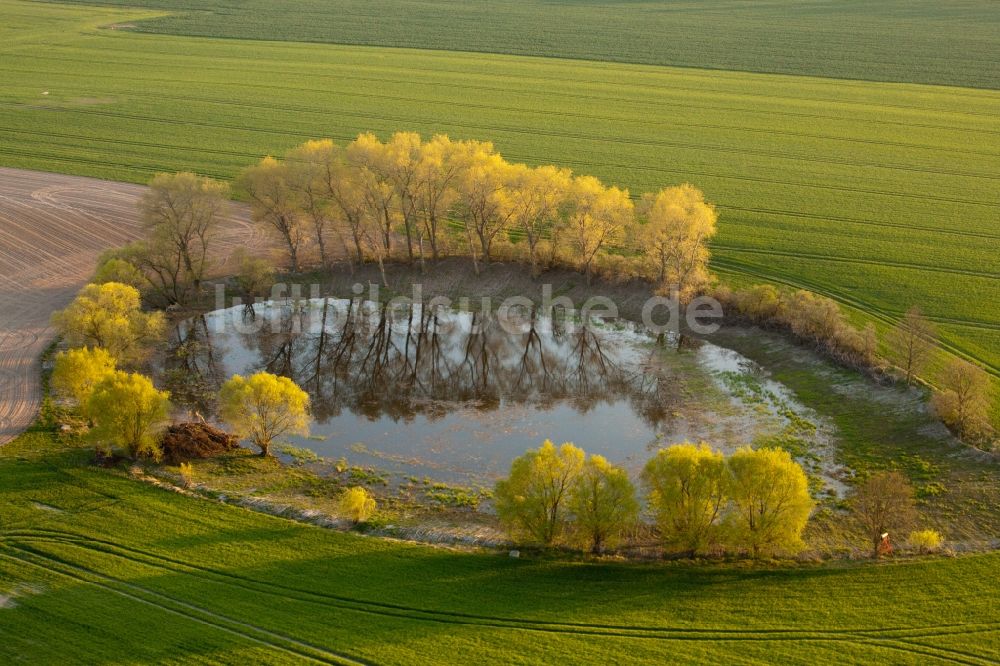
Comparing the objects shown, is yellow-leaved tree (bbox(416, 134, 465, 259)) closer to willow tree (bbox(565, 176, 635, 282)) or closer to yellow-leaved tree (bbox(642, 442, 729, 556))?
willow tree (bbox(565, 176, 635, 282))

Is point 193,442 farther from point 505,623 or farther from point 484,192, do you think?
point 484,192

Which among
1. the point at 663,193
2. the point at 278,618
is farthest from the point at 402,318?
the point at 278,618

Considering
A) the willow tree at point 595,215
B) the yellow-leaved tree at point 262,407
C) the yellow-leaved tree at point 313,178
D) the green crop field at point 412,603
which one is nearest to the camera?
the green crop field at point 412,603

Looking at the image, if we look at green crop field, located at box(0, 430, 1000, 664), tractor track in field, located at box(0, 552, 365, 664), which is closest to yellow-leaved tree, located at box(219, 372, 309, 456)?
green crop field, located at box(0, 430, 1000, 664)

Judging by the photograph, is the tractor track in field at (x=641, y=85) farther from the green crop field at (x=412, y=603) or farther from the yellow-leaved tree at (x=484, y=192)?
the green crop field at (x=412, y=603)

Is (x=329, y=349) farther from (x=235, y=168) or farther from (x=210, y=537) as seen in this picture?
(x=235, y=168)

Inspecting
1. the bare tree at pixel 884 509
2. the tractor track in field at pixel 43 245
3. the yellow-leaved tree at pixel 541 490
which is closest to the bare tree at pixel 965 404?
the bare tree at pixel 884 509

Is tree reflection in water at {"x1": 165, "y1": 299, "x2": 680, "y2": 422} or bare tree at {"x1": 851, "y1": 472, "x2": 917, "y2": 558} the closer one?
bare tree at {"x1": 851, "y1": 472, "x2": 917, "y2": 558}
